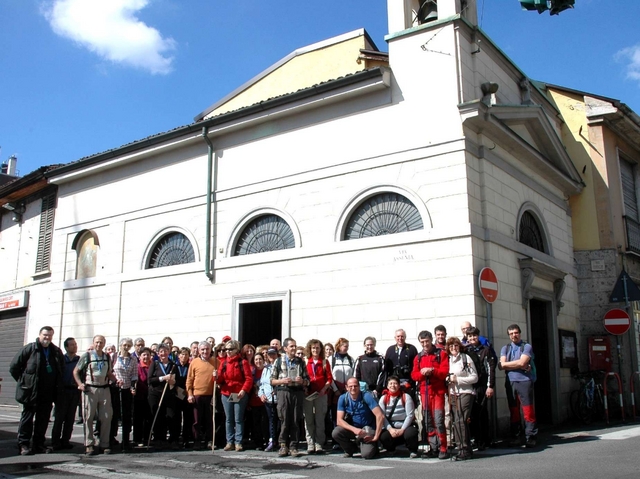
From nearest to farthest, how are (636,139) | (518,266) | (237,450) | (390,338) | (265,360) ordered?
(237,450) < (265,360) < (390,338) < (518,266) < (636,139)

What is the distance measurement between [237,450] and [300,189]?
226 inches

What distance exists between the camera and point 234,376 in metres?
10.5

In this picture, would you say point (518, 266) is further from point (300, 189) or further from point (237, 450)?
point (237, 450)

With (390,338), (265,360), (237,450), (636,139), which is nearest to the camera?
(237,450)

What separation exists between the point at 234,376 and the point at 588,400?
7.85m

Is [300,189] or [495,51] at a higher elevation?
[495,51]

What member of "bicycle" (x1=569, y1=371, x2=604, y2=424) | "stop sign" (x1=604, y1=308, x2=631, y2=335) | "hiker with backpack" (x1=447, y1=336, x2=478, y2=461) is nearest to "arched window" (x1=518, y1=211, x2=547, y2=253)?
"stop sign" (x1=604, y1=308, x2=631, y2=335)

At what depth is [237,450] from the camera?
33.8 ft

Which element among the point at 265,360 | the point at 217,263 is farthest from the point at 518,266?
the point at 217,263

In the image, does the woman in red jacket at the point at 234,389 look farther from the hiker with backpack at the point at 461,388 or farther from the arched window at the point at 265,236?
the arched window at the point at 265,236

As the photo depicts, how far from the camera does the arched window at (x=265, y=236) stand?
14219mm

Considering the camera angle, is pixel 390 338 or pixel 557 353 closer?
pixel 390 338

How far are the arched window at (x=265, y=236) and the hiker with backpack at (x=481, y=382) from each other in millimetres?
5060

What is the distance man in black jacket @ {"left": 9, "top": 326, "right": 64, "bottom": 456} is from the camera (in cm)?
1012
